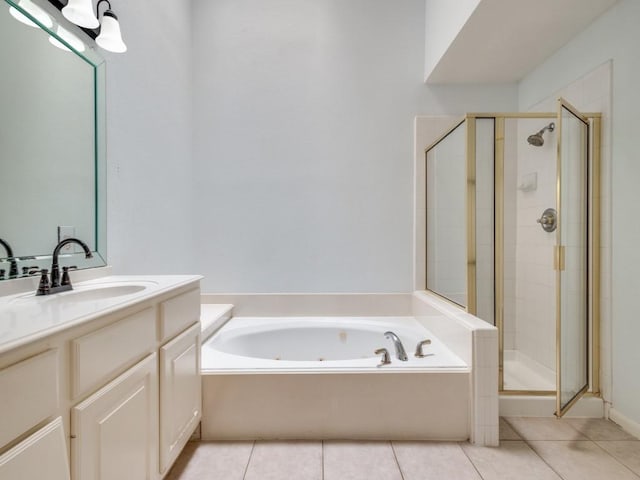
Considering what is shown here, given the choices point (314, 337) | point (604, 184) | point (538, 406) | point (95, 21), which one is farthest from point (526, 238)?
point (95, 21)

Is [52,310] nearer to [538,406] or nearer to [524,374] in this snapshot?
[538,406]

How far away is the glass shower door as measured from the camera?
66.6 inches

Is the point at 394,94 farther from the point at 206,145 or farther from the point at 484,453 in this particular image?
the point at 484,453

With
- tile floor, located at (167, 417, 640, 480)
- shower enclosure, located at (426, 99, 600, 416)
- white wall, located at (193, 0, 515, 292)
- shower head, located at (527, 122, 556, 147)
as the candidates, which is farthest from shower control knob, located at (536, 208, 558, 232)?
tile floor, located at (167, 417, 640, 480)

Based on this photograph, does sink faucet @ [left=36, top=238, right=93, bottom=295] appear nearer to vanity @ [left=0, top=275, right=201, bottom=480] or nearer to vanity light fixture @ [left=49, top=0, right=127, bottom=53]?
vanity @ [left=0, top=275, right=201, bottom=480]

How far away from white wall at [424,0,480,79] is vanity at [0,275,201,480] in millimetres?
2064

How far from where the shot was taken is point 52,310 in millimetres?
921

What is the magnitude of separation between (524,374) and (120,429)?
242cm

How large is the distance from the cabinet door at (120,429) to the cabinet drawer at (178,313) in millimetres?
122

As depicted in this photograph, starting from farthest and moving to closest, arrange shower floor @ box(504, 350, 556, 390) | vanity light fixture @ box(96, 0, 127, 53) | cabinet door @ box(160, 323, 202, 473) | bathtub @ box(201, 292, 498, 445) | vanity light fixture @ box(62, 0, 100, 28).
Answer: shower floor @ box(504, 350, 556, 390) < bathtub @ box(201, 292, 498, 445) < vanity light fixture @ box(96, 0, 127, 53) < vanity light fixture @ box(62, 0, 100, 28) < cabinet door @ box(160, 323, 202, 473)

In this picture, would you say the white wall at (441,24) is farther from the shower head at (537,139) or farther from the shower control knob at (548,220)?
the shower control knob at (548,220)

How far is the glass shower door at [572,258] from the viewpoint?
5.55 ft

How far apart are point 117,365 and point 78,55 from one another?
1374 millimetres

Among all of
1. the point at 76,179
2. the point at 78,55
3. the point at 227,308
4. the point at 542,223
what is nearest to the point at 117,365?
the point at 76,179
